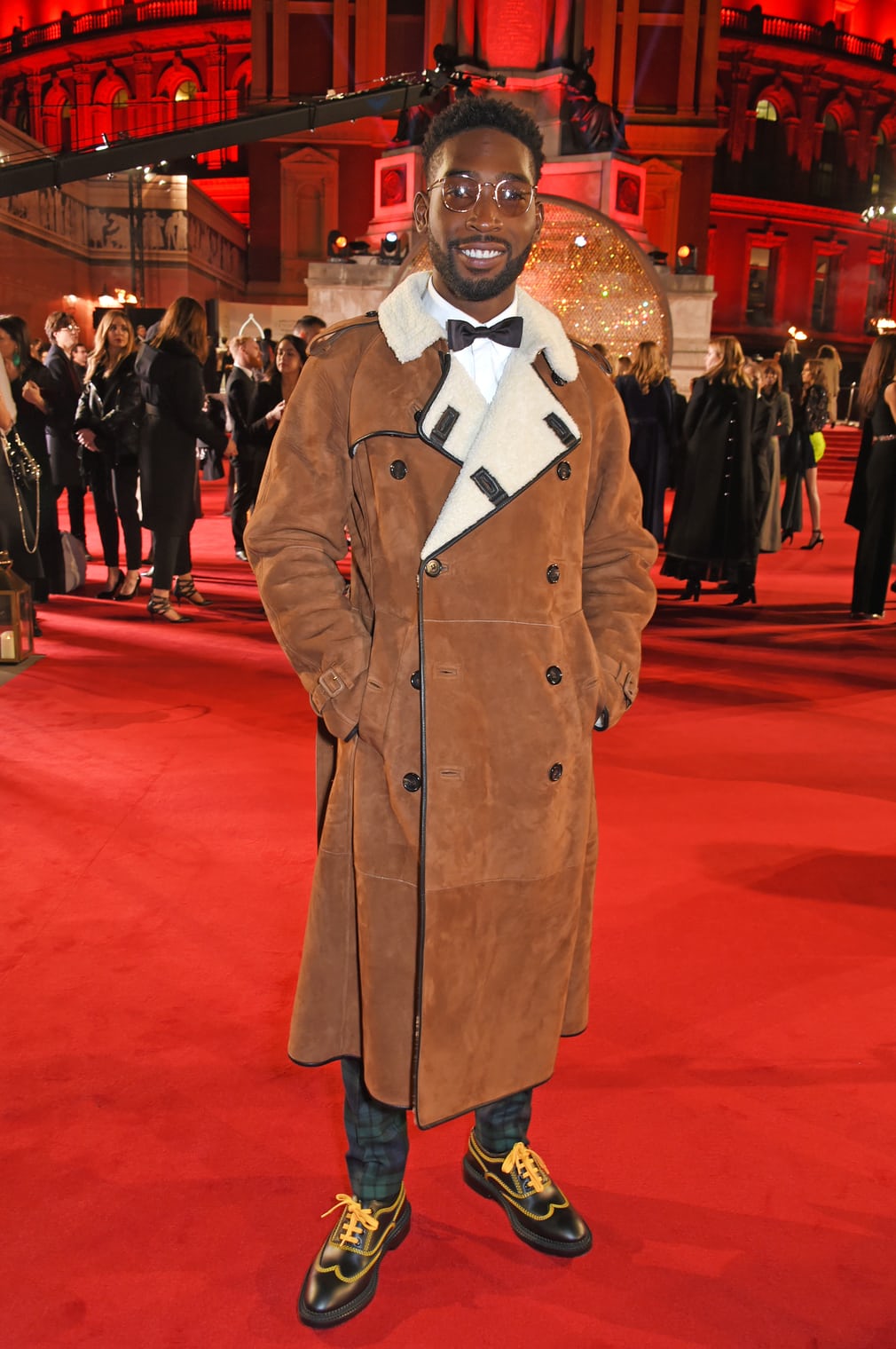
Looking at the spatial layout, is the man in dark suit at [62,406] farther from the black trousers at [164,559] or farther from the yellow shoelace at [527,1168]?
the yellow shoelace at [527,1168]

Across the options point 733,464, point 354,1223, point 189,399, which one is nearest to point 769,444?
point 733,464

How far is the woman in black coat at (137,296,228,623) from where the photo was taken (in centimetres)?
725

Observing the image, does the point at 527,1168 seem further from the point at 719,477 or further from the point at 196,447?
the point at 719,477

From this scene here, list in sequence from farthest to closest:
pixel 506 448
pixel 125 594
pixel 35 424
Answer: pixel 125 594 → pixel 35 424 → pixel 506 448

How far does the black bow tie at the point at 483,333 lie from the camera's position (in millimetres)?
1918

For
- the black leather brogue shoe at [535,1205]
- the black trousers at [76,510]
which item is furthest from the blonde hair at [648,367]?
the black leather brogue shoe at [535,1205]

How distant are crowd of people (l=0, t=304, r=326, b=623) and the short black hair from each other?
475cm

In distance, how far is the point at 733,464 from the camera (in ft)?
28.6

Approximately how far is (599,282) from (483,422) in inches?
547

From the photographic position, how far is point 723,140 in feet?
146

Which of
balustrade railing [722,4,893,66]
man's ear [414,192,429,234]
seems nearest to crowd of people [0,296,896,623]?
man's ear [414,192,429,234]

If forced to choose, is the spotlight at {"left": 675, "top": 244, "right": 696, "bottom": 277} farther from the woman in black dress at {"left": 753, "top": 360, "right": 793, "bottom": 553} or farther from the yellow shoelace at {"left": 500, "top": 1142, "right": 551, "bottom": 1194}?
the yellow shoelace at {"left": 500, "top": 1142, "right": 551, "bottom": 1194}

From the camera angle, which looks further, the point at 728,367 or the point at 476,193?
the point at 728,367

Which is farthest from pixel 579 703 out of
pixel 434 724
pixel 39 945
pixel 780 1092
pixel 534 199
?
pixel 39 945
